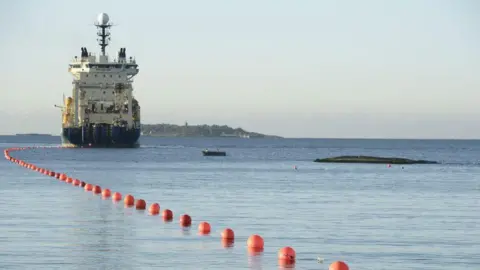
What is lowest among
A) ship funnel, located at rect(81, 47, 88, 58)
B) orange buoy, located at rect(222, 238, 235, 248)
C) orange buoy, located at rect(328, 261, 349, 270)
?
orange buoy, located at rect(222, 238, 235, 248)

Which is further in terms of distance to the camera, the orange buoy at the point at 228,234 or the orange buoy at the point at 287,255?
the orange buoy at the point at 228,234

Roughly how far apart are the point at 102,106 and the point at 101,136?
19.7ft

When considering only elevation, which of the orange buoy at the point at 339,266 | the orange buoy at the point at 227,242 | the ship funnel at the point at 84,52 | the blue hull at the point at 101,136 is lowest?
the orange buoy at the point at 227,242

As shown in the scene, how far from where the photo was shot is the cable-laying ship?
17638cm

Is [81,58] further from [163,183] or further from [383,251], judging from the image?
[383,251]

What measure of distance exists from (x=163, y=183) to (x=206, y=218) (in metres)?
29.6

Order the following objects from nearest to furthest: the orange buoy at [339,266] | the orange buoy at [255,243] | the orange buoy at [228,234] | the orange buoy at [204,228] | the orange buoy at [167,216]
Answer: the orange buoy at [339,266]
the orange buoy at [255,243]
the orange buoy at [228,234]
the orange buoy at [204,228]
the orange buoy at [167,216]

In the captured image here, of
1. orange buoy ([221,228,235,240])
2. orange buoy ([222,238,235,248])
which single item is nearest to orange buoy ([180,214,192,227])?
orange buoy ([221,228,235,240])

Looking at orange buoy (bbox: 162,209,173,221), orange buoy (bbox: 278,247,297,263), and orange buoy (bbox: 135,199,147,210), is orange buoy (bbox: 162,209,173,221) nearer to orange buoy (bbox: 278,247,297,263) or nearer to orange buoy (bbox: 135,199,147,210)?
orange buoy (bbox: 135,199,147,210)

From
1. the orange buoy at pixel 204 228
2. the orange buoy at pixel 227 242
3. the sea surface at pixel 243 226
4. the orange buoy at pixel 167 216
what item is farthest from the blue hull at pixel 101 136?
the orange buoy at pixel 227 242

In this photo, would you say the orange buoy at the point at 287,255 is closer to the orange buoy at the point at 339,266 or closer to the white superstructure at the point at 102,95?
the orange buoy at the point at 339,266

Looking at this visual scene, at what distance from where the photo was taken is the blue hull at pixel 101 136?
175125 millimetres

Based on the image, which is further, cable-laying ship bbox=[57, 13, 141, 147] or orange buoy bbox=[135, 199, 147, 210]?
cable-laying ship bbox=[57, 13, 141, 147]

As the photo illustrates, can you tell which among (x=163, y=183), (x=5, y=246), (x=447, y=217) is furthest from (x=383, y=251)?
(x=163, y=183)
